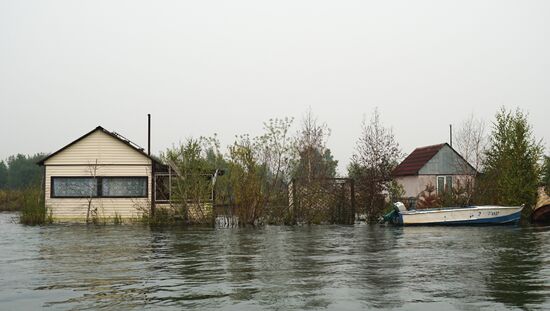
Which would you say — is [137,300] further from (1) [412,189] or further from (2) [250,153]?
(1) [412,189]

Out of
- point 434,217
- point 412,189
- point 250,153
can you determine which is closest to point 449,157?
point 412,189

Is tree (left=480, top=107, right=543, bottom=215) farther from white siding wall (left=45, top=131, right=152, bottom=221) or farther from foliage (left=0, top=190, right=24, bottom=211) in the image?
foliage (left=0, top=190, right=24, bottom=211)

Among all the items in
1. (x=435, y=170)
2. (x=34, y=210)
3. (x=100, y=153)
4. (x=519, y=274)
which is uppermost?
(x=100, y=153)

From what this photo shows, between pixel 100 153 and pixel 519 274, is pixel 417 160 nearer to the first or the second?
pixel 100 153

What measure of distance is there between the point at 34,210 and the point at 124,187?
4.40 meters

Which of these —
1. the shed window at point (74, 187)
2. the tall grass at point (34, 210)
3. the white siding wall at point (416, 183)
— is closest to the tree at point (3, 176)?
the white siding wall at point (416, 183)

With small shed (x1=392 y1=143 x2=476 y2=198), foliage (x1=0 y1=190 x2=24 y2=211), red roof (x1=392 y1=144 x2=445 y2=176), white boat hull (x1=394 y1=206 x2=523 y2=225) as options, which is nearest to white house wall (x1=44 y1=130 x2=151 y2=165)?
white boat hull (x1=394 y1=206 x2=523 y2=225)

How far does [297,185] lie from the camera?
29.6m

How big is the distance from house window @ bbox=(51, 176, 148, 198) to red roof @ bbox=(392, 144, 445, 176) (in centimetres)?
2138

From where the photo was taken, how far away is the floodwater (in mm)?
9344

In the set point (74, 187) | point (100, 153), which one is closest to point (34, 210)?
point (74, 187)

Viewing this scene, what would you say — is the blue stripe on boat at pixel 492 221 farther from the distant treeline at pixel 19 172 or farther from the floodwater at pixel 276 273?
the distant treeline at pixel 19 172

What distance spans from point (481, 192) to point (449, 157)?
55.1ft

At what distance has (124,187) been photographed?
105 feet
